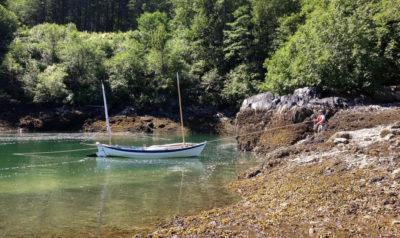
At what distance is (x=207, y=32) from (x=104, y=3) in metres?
52.0

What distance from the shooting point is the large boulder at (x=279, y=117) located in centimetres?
2308

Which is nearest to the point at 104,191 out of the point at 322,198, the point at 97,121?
the point at 322,198

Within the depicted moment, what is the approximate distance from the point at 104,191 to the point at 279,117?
15334 millimetres

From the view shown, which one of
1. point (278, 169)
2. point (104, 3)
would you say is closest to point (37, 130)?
point (278, 169)

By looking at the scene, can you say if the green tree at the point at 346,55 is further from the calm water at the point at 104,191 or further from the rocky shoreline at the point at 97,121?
the rocky shoreline at the point at 97,121

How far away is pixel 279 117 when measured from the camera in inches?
975

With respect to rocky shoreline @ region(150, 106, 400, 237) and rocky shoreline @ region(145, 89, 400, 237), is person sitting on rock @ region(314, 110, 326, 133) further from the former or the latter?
rocky shoreline @ region(150, 106, 400, 237)

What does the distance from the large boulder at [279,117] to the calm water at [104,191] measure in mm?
2098

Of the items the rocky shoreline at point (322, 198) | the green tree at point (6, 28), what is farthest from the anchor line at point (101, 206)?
the green tree at point (6, 28)

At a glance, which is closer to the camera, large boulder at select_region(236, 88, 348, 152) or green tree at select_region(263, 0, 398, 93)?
large boulder at select_region(236, 88, 348, 152)

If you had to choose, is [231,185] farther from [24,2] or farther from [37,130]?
[24,2]

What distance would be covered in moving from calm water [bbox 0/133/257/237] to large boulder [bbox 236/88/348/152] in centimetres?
210

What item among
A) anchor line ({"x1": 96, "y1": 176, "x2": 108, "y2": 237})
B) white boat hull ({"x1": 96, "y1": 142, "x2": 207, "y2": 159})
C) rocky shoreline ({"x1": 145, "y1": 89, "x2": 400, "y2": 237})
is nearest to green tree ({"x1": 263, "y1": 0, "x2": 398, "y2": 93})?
rocky shoreline ({"x1": 145, "y1": 89, "x2": 400, "y2": 237})

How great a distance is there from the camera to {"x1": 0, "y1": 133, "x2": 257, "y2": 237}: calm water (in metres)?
10.9
